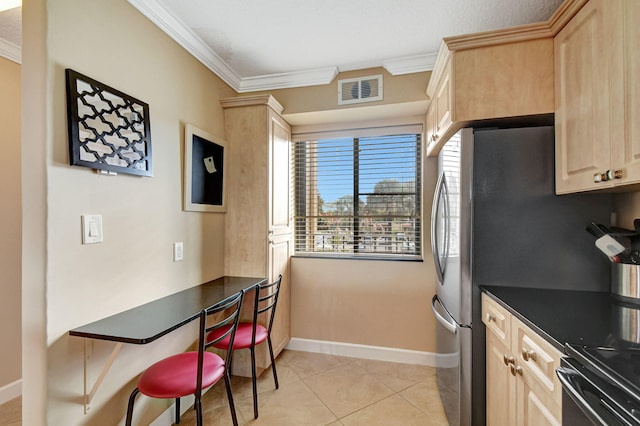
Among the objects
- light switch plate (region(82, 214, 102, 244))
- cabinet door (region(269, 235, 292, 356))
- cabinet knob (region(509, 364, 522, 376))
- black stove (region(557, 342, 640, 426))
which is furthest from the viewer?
cabinet door (region(269, 235, 292, 356))

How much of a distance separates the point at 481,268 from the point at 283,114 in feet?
6.57

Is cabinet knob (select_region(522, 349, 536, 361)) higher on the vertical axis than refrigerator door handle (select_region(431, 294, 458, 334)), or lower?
higher

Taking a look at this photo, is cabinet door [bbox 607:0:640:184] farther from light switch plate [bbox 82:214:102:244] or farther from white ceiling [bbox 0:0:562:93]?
light switch plate [bbox 82:214:102:244]

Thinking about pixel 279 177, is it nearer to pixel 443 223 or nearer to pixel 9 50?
→ pixel 443 223

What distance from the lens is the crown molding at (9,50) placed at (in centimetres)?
190

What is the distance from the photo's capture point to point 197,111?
2.12m

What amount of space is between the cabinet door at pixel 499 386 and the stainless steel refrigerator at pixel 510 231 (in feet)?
0.16

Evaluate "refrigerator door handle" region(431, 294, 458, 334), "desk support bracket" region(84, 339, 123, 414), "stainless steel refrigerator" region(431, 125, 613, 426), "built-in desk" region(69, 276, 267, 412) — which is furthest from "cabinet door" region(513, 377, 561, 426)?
"desk support bracket" region(84, 339, 123, 414)

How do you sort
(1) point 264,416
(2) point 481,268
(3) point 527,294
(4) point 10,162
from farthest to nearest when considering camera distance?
(4) point 10,162 < (1) point 264,416 < (2) point 481,268 < (3) point 527,294

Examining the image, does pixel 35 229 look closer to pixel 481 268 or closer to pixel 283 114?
pixel 283 114

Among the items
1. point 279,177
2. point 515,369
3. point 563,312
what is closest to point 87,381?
point 279,177

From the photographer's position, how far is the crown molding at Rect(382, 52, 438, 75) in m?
2.27

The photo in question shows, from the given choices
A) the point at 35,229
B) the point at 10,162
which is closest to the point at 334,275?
the point at 35,229

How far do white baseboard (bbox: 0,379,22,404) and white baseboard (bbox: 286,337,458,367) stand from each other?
197 centimetres
